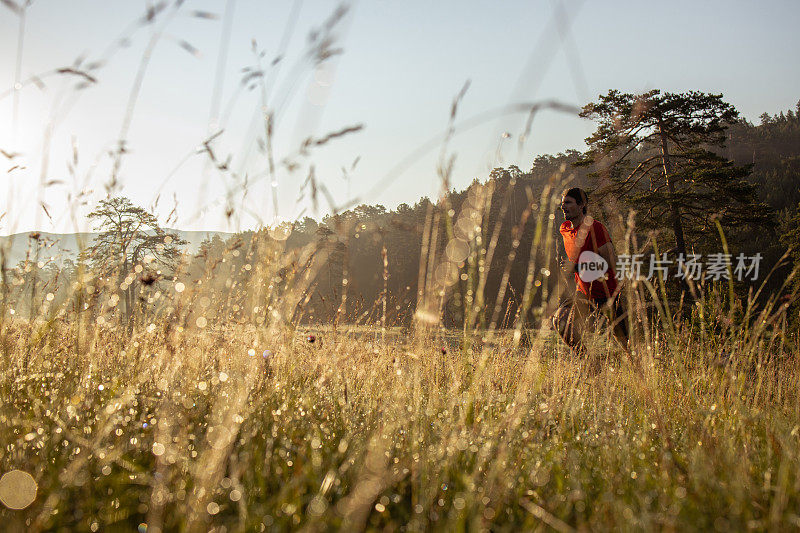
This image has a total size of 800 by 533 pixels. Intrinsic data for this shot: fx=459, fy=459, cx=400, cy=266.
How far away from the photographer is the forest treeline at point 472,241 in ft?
6.30

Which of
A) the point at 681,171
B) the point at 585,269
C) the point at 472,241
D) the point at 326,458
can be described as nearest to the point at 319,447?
the point at 326,458

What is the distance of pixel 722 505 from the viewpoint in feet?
3.17

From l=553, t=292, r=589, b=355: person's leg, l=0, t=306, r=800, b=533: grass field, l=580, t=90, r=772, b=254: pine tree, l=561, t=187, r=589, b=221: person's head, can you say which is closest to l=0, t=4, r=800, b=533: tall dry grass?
l=0, t=306, r=800, b=533: grass field

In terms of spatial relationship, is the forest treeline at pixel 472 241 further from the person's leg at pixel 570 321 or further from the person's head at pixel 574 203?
the person's leg at pixel 570 321

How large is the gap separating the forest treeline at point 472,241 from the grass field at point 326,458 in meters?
0.40

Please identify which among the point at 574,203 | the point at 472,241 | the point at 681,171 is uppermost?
the point at 681,171

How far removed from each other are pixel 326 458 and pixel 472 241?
917 mm

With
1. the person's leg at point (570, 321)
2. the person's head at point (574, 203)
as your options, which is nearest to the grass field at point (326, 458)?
the person's leg at point (570, 321)

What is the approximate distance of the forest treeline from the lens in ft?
6.30

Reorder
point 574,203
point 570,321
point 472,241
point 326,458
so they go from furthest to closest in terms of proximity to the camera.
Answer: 1. point 574,203
2. point 570,321
3. point 472,241
4. point 326,458

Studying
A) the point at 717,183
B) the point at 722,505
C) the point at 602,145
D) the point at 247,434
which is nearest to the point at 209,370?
the point at 247,434

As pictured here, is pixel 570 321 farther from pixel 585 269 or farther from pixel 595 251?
pixel 595 251

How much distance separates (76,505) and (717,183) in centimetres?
2385

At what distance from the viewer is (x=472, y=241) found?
5.66 feet
